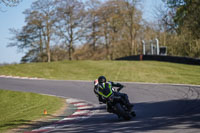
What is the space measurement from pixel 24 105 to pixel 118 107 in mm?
7472

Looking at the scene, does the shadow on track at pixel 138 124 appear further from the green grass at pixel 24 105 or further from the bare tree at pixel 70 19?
the bare tree at pixel 70 19

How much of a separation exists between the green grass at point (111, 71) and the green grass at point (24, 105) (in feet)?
34.4

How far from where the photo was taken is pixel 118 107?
8875 mm

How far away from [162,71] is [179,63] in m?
4.58

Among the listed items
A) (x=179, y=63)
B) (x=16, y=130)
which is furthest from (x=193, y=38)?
(x=16, y=130)

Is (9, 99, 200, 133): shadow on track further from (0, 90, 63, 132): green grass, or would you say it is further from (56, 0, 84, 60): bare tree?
(56, 0, 84, 60): bare tree

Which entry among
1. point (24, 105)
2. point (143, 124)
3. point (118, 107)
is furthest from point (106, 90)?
point (24, 105)

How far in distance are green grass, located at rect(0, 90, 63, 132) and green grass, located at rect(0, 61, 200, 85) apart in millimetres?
10484

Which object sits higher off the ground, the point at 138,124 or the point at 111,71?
the point at 111,71

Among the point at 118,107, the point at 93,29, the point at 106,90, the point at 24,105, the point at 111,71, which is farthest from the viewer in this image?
the point at 93,29

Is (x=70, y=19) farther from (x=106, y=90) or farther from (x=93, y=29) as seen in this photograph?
(x=106, y=90)

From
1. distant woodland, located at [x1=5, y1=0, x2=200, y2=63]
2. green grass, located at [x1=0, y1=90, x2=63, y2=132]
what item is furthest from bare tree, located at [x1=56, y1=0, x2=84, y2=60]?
green grass, located at [x1=0, y1=90, x2=63, y2=132]

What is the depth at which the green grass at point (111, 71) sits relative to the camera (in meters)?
26.2

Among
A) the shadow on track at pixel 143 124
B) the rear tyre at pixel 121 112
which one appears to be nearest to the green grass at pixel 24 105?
the shadow on track at pixel 143 124
